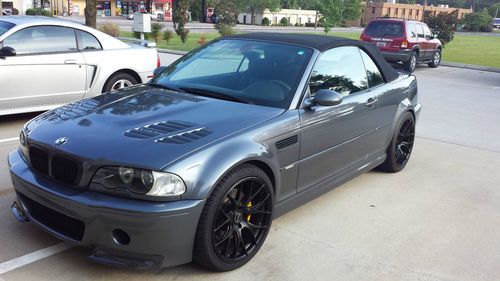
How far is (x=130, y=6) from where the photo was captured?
80.7m

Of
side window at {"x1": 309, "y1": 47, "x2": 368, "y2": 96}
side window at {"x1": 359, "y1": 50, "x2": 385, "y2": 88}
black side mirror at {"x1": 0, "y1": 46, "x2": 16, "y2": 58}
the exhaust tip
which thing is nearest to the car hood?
the exhaust tip

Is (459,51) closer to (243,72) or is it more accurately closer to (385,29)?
(385,29)

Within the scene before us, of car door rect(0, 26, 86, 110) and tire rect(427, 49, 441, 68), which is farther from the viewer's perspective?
tire rect(427, 49, 441, 68)

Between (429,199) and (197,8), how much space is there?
6879 cm

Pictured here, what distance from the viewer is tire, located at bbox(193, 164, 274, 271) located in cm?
304

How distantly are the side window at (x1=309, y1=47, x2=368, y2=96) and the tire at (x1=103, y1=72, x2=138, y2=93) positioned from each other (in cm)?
415

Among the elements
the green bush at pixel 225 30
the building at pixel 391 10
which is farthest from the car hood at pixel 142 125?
the building at pixel 391 10

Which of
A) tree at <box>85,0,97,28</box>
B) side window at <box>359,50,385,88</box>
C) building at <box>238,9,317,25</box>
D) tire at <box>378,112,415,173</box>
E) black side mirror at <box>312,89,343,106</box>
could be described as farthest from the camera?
building at <box>238,9,317,25</box>

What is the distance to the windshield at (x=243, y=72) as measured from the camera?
12.9ft

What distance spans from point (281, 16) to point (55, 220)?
283 feet

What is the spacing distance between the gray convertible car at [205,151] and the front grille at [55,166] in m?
0.01

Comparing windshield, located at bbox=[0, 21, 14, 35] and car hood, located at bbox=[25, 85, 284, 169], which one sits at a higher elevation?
windshield, located at bbox=[0, 21, 14, 35]

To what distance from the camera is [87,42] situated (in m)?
7.27

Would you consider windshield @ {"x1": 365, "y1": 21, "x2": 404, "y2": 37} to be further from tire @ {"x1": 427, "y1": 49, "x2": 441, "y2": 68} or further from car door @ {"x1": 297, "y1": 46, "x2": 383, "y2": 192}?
car door @ {"x1": 297, "y1": 46, "x2": 383, "y2": 192}
